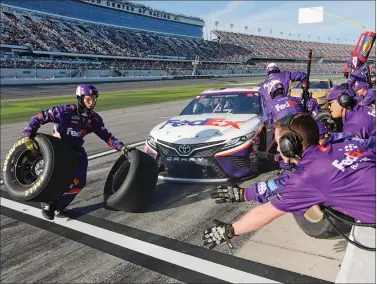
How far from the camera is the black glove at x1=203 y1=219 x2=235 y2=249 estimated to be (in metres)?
2.58

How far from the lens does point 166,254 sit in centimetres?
367

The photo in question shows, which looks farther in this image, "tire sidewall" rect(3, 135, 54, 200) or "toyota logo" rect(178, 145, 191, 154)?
"toyota logo" rect(178, 145, 191, 154)

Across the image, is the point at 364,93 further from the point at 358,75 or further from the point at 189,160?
the point at 189,160

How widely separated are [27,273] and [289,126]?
114 inches

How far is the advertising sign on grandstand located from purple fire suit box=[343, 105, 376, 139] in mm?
75434

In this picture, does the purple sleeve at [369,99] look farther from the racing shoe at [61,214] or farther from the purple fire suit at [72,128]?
the racing shoe at [61,214]

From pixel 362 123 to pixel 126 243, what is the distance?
125 inches

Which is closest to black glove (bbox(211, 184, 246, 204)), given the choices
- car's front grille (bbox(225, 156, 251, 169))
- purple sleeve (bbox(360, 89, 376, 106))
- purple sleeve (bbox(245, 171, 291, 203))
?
purple sleeve (bbox(245, 171, 291, 203))

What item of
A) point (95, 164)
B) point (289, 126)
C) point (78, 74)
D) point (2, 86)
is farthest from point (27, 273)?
point (78, 74)

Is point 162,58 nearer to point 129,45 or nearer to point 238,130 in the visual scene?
point 129,45

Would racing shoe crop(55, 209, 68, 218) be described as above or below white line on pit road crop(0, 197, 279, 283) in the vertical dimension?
below

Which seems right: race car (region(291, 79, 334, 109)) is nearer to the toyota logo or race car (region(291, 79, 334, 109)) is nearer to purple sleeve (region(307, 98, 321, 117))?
purple sleeve (region(307, 98, 321, 117))

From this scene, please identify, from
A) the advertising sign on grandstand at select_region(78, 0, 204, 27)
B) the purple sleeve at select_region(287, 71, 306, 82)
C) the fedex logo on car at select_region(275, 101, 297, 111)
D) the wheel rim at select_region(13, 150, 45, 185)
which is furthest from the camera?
the advertising sign on grandstand at select_region(78, 0, 204, 27)

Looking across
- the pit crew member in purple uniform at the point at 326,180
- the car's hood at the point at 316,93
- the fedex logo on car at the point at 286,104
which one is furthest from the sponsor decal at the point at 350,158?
the car's hood at the point at 316,93
